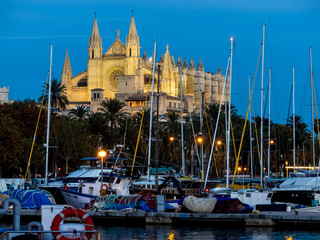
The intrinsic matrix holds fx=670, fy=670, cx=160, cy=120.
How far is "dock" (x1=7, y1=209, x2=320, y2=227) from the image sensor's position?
28281 millimetres

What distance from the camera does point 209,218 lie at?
29.2m

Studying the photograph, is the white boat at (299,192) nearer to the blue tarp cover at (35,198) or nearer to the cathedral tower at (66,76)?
the blue tarp cover at (35,198)

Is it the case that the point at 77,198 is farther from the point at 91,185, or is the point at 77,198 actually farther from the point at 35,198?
the point at 35,198

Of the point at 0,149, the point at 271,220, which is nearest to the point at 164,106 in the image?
the point at 0,149

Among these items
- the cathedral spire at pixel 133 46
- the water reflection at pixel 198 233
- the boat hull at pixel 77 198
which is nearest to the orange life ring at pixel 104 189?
the boat hull at pixel 77 198

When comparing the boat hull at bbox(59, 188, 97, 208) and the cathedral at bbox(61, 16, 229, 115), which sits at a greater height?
the cathedral at bbox(61, 16, 229, 115)

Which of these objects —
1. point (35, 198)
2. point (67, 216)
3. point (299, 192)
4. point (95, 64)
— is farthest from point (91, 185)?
point (95, 64)

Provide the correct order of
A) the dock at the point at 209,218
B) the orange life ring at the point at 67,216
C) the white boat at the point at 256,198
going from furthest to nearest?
the white boat at the point at 256,198
the dock at the point at 209,218
the orange life ring at the point at 67,216

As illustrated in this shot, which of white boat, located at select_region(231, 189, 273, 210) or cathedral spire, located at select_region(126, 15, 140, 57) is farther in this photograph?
cathedral spire, located at select_region(126, 15, 140, 57)

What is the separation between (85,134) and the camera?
248ft

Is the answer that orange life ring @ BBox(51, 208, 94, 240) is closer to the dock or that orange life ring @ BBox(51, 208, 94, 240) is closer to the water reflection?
the water reflection

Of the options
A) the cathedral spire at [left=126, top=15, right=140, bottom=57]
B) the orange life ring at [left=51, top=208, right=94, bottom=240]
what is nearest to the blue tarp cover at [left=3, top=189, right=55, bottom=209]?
the orange life ring at [left=51, top=208, right=94, bottom=240]

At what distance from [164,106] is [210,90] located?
44543mm

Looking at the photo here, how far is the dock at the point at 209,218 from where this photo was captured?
2828 centimetres
